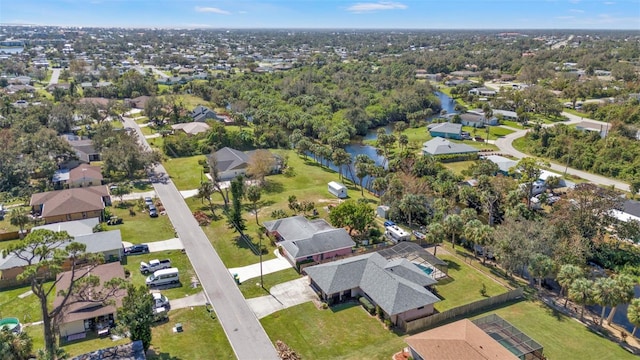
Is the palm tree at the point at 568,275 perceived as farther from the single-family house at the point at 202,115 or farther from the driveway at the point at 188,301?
the single-family house at the point at 202,115

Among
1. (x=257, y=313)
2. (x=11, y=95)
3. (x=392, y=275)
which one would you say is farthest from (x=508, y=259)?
(x=11, y=95)

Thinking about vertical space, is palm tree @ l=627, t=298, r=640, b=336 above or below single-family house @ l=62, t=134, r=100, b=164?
below

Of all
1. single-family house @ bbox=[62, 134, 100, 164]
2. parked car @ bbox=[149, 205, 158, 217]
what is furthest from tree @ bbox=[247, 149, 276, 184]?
single-family house @ bbox=[62, 134, 100, 164]

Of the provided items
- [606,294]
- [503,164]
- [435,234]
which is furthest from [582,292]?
[503,164]

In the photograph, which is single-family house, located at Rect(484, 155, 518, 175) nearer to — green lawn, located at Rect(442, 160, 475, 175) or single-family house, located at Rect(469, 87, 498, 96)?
green lawn, located at Rect(442, 160, 475, 175)

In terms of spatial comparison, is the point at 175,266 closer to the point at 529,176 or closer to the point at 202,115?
the point at 529,176

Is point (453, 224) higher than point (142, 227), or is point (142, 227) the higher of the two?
point (453, 224)
